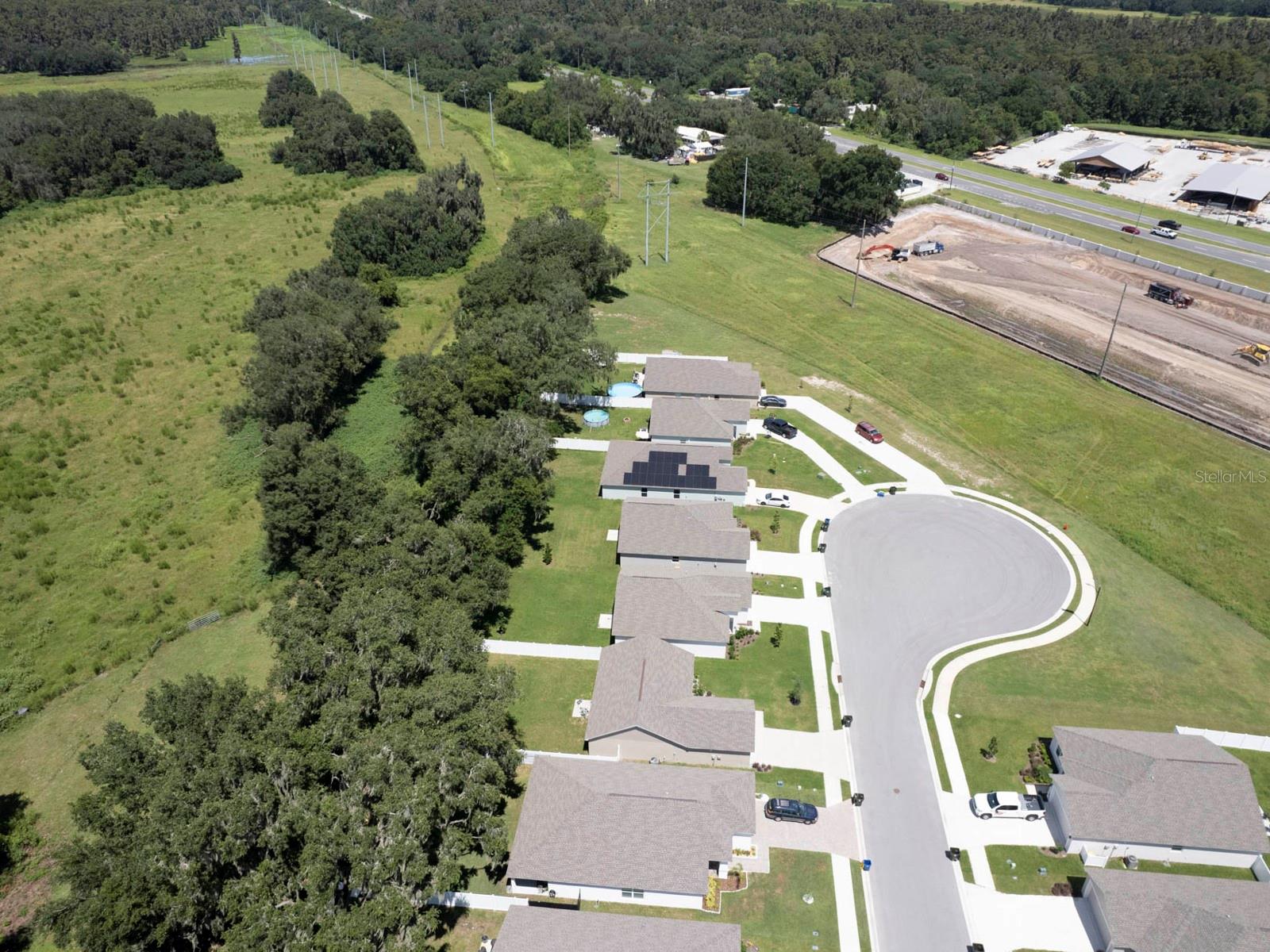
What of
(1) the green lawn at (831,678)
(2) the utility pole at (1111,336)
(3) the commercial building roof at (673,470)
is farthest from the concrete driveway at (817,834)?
(2) the utility pole at (1111,336)

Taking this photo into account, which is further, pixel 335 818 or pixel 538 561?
pixel 538 561

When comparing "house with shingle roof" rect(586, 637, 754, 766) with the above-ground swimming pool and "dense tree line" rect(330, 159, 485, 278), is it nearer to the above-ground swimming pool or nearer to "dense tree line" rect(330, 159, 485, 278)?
the above-ground swimming pool

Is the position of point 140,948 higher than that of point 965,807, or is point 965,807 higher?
point 140,948

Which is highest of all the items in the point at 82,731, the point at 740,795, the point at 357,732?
the point at 357,732

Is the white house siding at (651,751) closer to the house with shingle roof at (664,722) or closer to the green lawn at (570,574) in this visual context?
the house with shingle roof at (664,722)

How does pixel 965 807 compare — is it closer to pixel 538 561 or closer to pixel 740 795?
pixel 740 795

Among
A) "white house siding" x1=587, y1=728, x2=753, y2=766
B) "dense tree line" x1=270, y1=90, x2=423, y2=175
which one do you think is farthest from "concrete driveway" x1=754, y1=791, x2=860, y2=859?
"dense tree line" x1=270, y1=90, x2=423, y2=175

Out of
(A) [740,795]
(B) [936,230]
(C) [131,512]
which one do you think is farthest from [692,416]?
(B) [936,230]

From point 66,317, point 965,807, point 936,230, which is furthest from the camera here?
point 936,230
